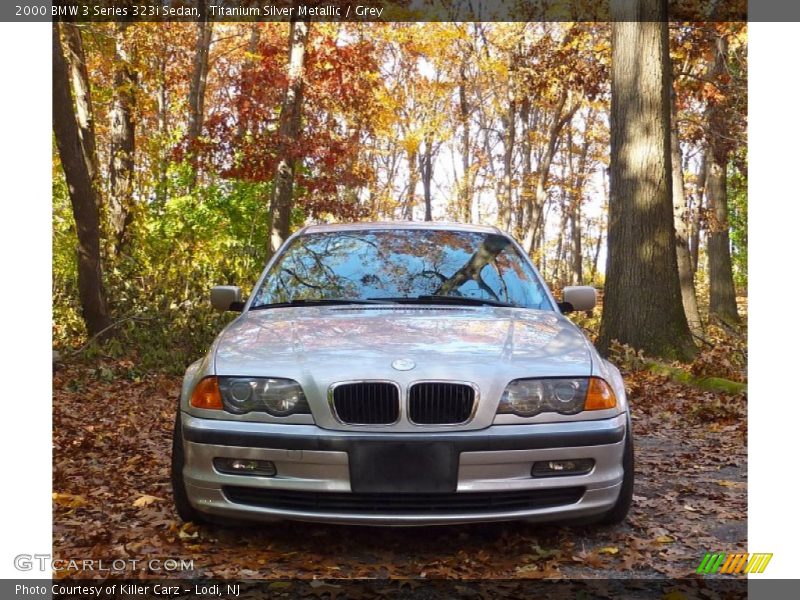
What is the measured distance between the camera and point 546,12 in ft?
79.7

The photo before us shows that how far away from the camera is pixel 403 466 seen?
355 cm

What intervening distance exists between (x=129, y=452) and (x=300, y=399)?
10.5 feet

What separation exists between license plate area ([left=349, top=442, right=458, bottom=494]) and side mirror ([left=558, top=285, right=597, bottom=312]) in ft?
6.90

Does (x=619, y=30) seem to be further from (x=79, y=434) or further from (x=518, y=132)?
(x=518, y=132)

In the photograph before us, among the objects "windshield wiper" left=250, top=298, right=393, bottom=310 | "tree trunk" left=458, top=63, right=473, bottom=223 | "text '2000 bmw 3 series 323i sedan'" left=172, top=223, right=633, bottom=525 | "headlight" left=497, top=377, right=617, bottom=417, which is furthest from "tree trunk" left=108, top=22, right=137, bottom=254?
"tree trunk" left=458, top=63, right=473, bottom=223

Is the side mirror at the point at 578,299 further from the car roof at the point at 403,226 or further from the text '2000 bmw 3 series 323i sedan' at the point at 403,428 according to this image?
the text '2000 bmw 3 series 323i sedan' at the point at 403,428

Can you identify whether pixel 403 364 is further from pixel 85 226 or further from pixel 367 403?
pixel 85 226

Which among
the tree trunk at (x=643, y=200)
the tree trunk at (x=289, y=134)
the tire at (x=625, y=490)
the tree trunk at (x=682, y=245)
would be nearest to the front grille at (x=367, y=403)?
the tire at (x=625, y=490)

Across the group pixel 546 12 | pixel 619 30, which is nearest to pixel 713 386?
pixel 619 30

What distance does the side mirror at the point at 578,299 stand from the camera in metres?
5.33

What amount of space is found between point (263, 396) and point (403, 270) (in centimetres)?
165

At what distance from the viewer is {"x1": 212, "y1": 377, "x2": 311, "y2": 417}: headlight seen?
12.1ft

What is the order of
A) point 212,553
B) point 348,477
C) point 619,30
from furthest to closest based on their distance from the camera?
point 619,30 < point 212,553 < point 348,477

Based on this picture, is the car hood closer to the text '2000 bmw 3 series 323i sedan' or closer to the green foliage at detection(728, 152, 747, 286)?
the text '2000 bmw 3 series 323i sedan'
